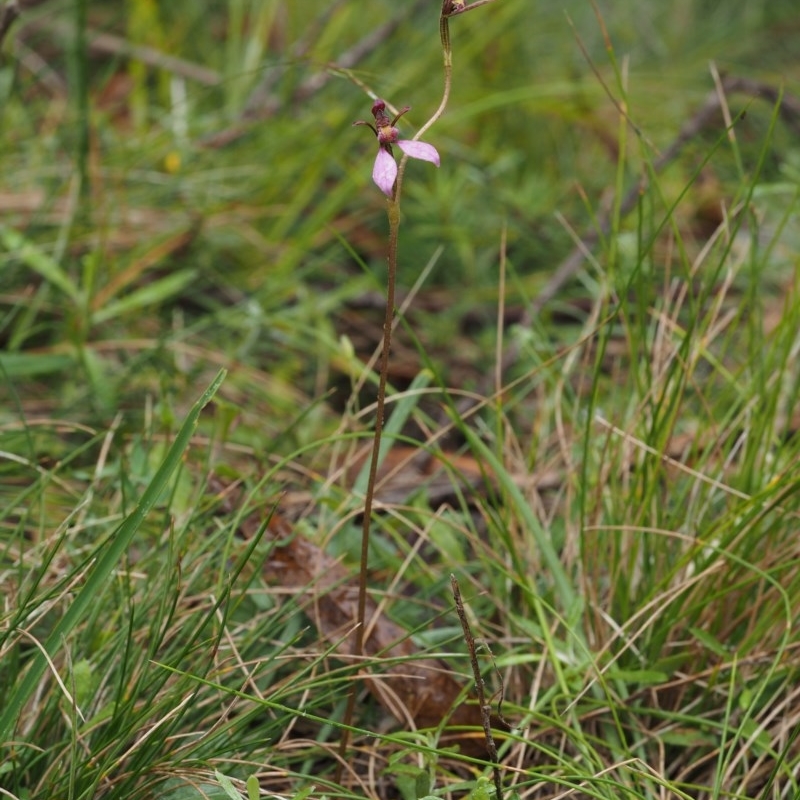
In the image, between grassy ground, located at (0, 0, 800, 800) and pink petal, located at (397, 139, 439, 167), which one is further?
grassy ground, located at (0, 0, 800, 800)

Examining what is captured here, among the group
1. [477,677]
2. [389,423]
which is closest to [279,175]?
[389,423]

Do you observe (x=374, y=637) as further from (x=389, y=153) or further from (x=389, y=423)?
A: (x=389, y=153)

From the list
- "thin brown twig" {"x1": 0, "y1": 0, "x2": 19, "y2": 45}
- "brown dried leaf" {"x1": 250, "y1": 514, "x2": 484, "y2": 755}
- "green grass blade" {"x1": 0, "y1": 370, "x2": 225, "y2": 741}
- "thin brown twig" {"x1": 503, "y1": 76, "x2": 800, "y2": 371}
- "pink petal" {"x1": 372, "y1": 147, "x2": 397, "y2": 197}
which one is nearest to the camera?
"pink petal" {"x1": 372, "y1": 147, "x2": 397, "y2": 197}

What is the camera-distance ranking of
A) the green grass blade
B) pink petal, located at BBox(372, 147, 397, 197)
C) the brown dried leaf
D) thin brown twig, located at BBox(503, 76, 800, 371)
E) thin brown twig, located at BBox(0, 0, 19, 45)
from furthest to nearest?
thin brown twig, located at BBox(503, 76, 800, 371) < thin brown twig, located at BBox(0, 0, 19, 45) < the brown dried leaf < the green grass blade < pink petal, located at BBox(372, 147, 397, 197)

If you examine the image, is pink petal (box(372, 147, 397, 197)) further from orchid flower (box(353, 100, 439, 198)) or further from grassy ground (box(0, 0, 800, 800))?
grassy ground (box(0, 0, 800, 800))

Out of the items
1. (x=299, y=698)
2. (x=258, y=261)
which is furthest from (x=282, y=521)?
(x=258, y=261)

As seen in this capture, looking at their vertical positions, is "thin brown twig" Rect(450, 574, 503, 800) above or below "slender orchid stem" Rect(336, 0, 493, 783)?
below

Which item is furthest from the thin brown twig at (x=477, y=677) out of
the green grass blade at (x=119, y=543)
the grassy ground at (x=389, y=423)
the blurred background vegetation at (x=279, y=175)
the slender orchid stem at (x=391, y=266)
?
the blurred background vegetation at (x=279, y=175)

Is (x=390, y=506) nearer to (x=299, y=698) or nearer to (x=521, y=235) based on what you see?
(x=299, y=698)

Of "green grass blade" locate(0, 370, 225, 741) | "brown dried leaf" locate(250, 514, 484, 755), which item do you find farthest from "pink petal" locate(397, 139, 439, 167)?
"brown dried leaf" locate(250, 514, 484, 755)
